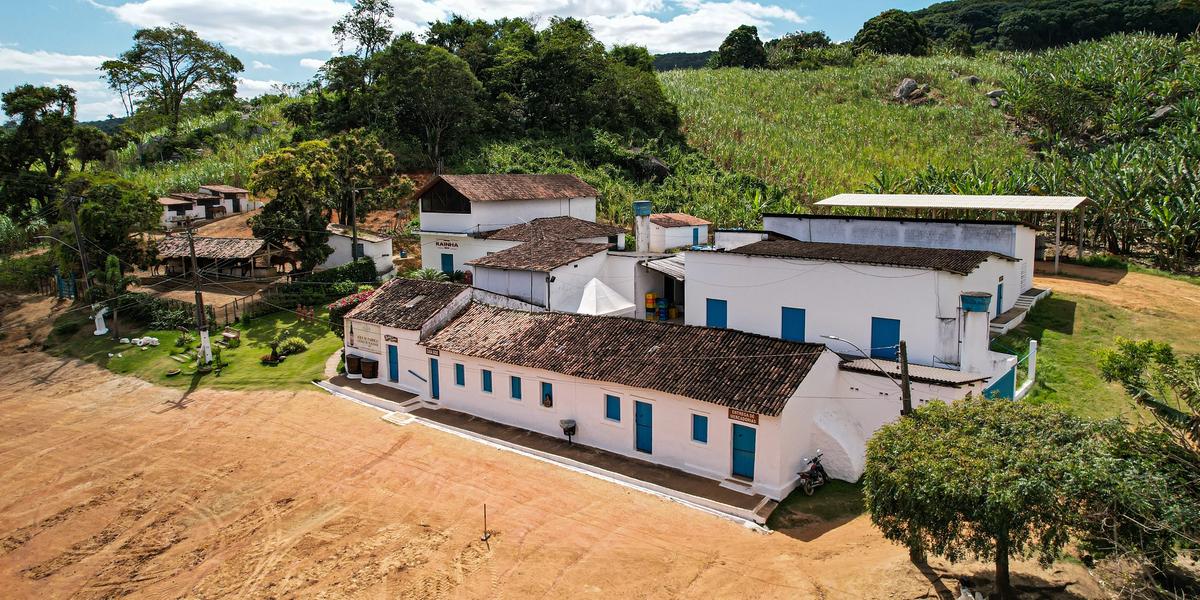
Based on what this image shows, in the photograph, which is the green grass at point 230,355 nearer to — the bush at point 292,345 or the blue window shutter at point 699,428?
the bush at point 292,345

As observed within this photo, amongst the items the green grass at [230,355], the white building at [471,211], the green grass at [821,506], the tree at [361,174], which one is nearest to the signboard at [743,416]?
the green grass at [821,506]

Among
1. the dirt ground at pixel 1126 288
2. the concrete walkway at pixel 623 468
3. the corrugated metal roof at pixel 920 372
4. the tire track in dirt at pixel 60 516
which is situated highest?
the dirt ground at pixel 1126 288

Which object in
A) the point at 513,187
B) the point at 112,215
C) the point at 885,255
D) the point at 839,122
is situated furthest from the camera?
the point at 839,122

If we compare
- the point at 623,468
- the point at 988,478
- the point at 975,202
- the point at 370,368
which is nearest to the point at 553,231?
the point at 370,368

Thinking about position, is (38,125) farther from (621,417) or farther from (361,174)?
(621,417)

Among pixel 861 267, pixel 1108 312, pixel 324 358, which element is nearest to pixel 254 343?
pixel 324 358

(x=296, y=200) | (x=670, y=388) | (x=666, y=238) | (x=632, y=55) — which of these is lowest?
(x=670, y=388)
